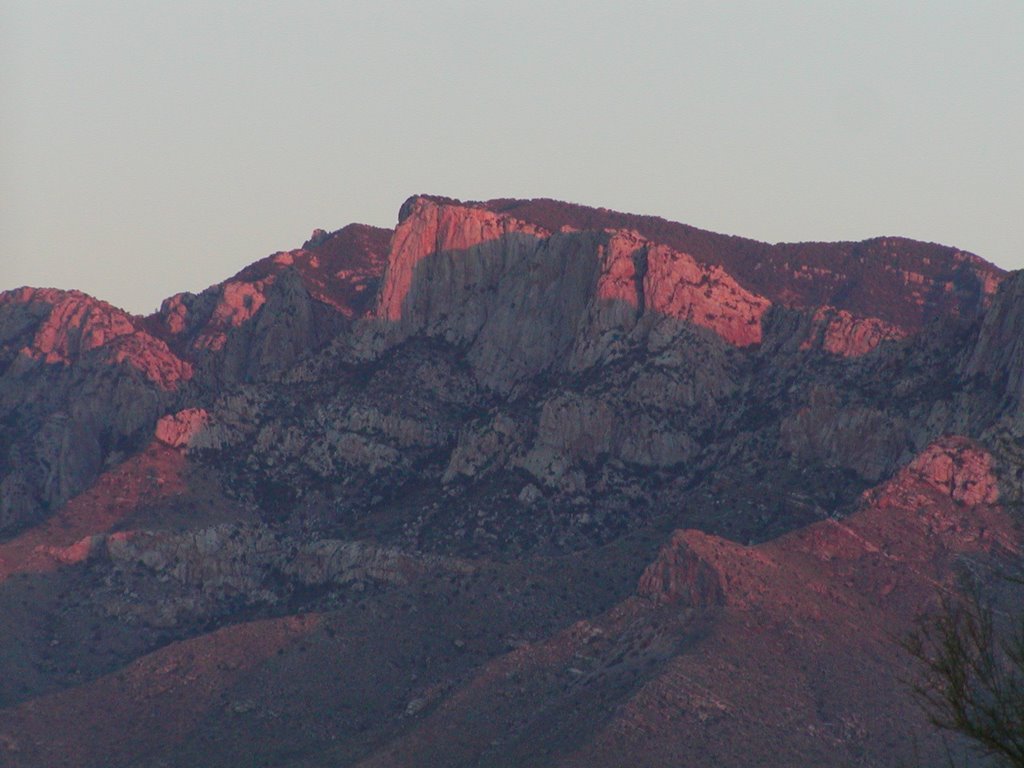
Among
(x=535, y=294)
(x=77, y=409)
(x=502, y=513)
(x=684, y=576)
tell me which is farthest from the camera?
(x=77, y=409)

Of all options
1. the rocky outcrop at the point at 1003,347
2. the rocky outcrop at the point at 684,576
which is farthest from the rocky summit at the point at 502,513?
the rocky outcrop at the point at 1003,347

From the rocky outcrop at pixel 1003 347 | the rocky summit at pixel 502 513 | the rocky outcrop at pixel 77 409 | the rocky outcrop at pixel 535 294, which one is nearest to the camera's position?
the rocky summit at pixel 502 513

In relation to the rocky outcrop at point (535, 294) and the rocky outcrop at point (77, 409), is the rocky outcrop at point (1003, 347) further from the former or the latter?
the rocky outcrop at point (77, 409)

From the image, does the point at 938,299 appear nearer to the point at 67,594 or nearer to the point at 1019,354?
the point at 1019,354

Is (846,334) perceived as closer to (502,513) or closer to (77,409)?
(502,513)

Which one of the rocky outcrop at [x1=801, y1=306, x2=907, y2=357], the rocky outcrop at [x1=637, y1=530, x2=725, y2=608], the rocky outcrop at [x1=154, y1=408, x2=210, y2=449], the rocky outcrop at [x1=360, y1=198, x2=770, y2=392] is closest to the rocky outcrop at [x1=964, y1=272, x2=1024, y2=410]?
the rocky outcrop at [x1=801, y1=306, x2=907, y2=357]

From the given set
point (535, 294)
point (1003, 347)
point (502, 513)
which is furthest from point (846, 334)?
point (502, 513)

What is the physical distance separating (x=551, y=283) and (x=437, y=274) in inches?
424

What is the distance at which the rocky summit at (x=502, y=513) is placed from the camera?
388 ft

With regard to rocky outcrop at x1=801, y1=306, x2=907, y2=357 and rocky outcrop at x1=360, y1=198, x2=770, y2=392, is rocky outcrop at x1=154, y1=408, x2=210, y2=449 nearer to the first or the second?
rocky outcrop at x1=360, y1=198, x2=770, y2=392

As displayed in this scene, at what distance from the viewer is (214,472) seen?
6521 inches

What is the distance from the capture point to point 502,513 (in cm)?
15200

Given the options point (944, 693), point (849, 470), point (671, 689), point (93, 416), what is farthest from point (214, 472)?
point (944, 693)

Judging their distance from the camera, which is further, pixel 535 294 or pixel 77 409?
pixel 77 409
